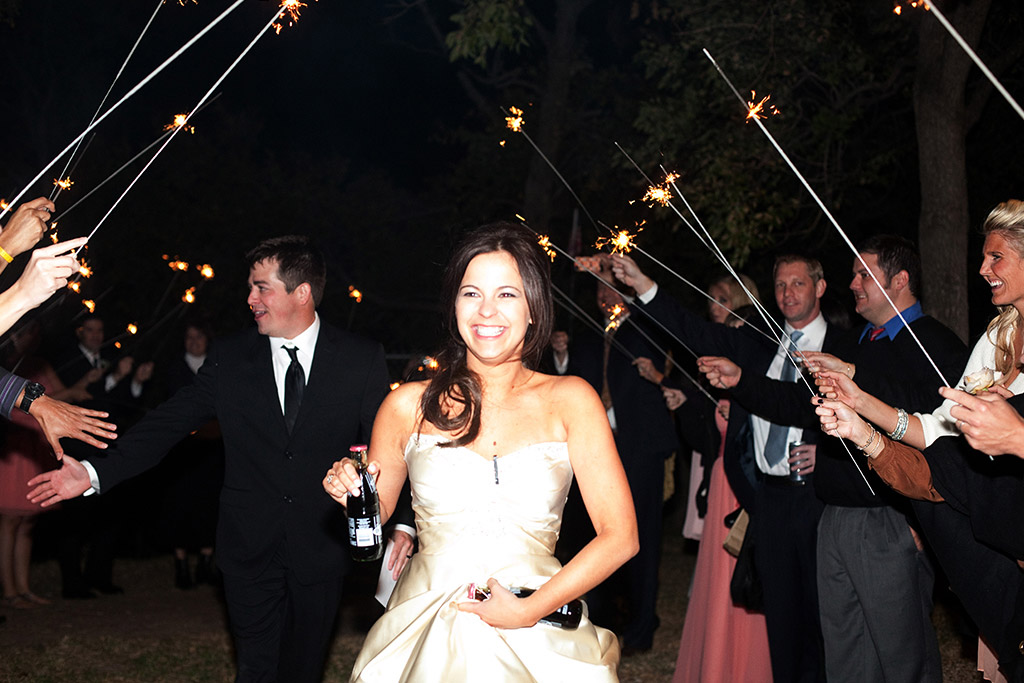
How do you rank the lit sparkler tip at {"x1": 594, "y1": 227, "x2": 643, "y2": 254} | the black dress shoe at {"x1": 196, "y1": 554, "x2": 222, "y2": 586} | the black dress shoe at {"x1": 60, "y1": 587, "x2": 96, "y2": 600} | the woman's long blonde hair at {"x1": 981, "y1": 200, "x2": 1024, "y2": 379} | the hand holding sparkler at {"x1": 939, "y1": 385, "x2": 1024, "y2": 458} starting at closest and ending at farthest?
the hand holding sparkler at {"x1": 939, "y1": 385, "x2": 1024, "y2": 458} → the woman's long blonde hair at {"x1": 981, "y1": 200, "x2": 1024, "y2": 379} → the lit sparkler tip at {"x1": 594, "y1": 227, "x2": 643, "y2": 254} → the black dress shoe at {"x1": 60, "y1": 587, "x2": 96, "y2": 600} → the black dress shoe at {"x1": 196, "y1": 554, "x2": 222, "y2": 586}

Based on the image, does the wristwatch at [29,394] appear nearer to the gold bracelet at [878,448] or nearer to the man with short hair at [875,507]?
the man with short hair at [875,507]

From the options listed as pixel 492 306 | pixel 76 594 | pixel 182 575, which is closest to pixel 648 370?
pixel 492 306

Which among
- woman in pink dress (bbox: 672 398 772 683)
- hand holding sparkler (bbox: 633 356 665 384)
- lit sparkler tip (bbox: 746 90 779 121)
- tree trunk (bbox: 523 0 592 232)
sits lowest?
woman in pink dress (bbox: 672 398 772 683)

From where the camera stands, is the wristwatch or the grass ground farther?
the grass ground

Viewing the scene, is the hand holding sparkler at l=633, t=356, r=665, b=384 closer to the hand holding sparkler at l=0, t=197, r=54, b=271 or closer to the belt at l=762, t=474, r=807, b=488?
the belt at l=762, t=474, r=807, b=488

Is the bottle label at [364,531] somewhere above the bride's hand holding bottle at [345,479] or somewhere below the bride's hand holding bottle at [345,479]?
below

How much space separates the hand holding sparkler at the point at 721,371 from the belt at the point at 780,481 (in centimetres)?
71

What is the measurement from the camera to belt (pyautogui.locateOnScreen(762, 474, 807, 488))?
5324mm

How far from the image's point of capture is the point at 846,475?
15.5 ft

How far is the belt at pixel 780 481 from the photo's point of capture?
5324 millimetres

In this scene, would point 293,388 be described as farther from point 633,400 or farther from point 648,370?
point 633,400

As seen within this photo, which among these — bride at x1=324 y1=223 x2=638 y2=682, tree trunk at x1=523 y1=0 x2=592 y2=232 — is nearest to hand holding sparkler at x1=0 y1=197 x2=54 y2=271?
bride at x1=324 y1=223 x2=638 y2=682

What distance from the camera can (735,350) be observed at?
234 inches

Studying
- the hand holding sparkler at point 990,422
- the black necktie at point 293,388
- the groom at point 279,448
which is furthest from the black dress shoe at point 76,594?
the hand holding sparkler at point 990,422
